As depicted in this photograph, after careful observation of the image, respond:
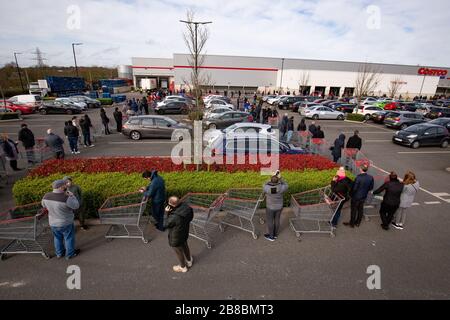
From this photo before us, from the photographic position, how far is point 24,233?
4789 millimetres

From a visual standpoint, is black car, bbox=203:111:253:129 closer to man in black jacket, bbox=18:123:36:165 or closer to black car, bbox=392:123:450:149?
man in black jacket, bbox=18:123:36:165

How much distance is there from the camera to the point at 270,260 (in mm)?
4988

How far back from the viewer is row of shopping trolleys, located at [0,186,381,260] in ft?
16.1

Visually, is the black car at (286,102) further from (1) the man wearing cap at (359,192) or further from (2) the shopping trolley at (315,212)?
(1) the man wearing cap at (359,192)

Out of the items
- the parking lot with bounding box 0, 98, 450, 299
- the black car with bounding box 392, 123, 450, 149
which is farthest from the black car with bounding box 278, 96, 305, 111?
the parking lot with bounding box 0, 98, 450, 299

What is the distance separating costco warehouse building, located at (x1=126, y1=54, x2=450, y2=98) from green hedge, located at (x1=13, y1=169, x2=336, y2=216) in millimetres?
42640

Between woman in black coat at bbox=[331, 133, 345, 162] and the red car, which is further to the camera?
the red car

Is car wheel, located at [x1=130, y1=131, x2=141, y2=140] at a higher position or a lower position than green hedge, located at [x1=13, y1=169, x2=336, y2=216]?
lower

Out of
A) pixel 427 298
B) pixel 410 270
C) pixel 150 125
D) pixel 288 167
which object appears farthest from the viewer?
pixel 150 125

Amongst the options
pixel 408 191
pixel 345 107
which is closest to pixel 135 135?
pixel 408 191
